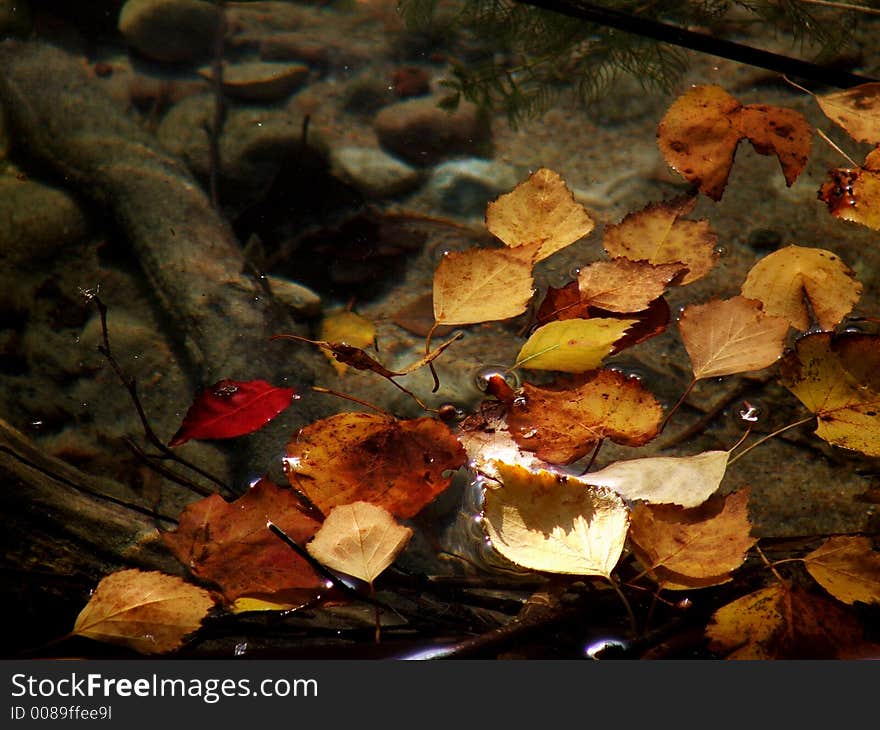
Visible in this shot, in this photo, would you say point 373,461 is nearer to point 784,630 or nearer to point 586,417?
point 586,417

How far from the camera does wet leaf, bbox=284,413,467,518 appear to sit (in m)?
1.24

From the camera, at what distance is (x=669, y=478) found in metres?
1.17

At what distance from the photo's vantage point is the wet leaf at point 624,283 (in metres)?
1.41

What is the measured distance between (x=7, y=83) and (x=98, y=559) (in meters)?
2.04

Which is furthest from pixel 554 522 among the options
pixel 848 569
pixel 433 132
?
pixel 433 132

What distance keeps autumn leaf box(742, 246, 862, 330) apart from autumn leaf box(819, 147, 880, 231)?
0.63 feet

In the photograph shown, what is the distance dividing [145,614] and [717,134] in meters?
1.68

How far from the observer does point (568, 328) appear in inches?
52.4

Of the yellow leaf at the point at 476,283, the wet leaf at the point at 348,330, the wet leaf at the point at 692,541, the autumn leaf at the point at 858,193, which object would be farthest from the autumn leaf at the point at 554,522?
the autumn leaf at the point at 858,193

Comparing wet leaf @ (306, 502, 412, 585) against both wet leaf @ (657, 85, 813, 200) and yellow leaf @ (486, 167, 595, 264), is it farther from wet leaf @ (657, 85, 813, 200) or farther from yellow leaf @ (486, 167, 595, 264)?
wet leaf @ (657, 85, 813, 200)

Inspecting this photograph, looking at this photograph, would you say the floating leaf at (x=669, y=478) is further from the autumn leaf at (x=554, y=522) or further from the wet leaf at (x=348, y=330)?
the wet leaf at (x=348, y=330)

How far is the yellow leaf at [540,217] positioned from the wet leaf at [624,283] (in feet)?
0.36

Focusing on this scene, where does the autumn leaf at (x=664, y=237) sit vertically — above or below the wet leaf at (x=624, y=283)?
above

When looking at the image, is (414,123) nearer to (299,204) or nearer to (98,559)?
(299,204)
